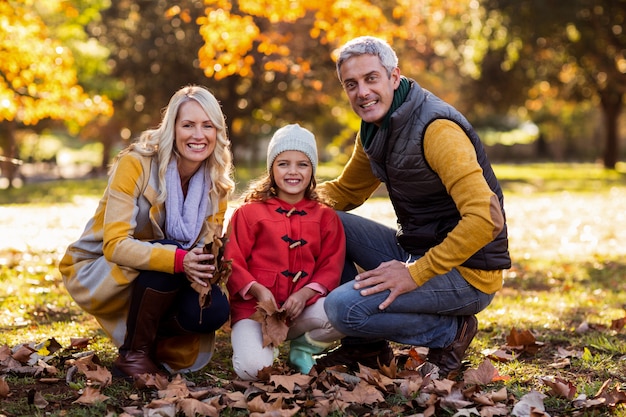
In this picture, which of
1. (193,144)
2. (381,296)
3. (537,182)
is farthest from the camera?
(537,182)

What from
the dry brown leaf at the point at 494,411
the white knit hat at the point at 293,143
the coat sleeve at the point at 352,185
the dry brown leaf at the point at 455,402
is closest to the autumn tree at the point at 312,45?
the coat sleeve at the point at 352,185

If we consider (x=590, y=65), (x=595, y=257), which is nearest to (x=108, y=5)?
(x=590, y=65)

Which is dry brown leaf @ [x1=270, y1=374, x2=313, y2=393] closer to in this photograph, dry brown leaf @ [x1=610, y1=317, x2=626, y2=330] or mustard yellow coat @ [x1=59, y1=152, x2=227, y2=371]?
mustard yellow coat @ [x1=59, y1=152, x2=227, y2=371]

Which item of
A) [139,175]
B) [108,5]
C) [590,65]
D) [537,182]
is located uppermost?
[108,5]

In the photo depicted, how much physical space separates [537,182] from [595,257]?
14.2 meters

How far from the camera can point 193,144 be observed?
403 cm

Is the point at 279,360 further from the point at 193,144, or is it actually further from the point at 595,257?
the point at 595,257

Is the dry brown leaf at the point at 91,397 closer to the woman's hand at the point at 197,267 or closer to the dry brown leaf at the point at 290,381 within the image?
the woman's hand at the point at 197,267

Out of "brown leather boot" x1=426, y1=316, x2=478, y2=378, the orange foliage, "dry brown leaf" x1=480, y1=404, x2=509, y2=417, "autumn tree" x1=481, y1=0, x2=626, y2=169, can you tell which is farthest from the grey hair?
"autumn tree" x1=481, y1=0, x2=626, y2=169

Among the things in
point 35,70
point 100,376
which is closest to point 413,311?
point 100,376

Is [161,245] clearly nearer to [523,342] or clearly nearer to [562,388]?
[562,388]

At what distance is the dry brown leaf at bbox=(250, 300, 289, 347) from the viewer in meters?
3.85

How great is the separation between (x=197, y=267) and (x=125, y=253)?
1.27ft

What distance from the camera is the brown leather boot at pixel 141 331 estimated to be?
3.73 m
